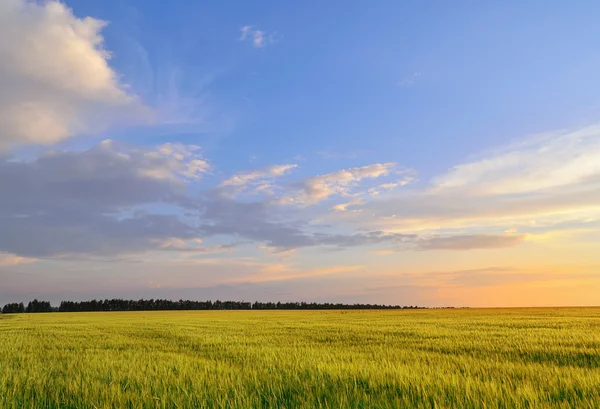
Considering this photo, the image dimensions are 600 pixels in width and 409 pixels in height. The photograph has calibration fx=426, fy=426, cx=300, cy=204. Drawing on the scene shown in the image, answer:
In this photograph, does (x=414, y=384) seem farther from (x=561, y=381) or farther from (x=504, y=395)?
(x=561, y=381)

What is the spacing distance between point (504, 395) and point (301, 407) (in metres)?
2.73

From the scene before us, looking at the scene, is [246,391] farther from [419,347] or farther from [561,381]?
[419,347]

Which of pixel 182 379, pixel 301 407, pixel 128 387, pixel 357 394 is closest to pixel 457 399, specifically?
pixel 357 394

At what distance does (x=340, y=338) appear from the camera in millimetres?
17781

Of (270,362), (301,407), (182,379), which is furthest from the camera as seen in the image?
(270,362)

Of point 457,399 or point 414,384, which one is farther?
point 414,384

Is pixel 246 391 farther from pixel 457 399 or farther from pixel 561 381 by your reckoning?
pixel 561 381

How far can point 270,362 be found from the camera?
9250 millimetres

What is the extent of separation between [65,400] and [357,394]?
13.7 feet

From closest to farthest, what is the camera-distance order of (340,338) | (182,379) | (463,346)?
1. (182,379)
2. (463,346)
3. (340,338)

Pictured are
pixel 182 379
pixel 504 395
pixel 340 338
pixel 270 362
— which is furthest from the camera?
pixel 340 338

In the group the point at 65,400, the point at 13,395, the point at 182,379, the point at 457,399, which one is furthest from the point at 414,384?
the point at 13,395

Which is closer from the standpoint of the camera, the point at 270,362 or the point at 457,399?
the point at 457,399

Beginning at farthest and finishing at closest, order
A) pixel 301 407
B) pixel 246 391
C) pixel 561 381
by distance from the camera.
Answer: pixel 561 381
pixel 246 391
pixel 301 407
